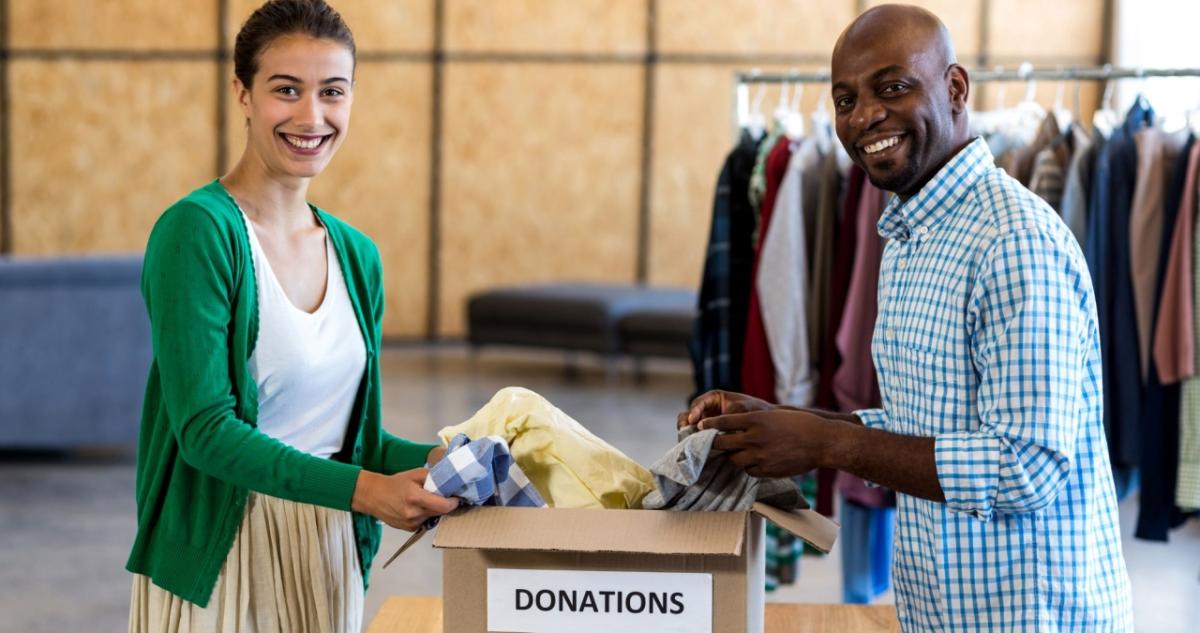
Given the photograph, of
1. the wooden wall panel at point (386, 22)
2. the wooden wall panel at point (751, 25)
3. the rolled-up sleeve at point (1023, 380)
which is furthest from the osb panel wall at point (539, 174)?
the rolled-up sleeve at point (1023, 380)

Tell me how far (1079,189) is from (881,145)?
2.01m

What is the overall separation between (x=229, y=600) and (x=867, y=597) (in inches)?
89.0

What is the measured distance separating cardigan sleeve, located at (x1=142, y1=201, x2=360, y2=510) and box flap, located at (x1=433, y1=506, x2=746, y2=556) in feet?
0.91

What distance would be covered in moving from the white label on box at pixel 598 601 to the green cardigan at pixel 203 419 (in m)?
0.32

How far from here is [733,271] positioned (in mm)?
3656

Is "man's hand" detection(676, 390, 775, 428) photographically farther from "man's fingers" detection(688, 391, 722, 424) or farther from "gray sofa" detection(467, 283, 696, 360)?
"gray sofa" detection(467, 283, 696, 360)

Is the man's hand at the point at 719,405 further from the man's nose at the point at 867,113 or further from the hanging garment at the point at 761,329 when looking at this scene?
the hanging garment at the point at 761,329

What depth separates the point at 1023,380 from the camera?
52.8 inches

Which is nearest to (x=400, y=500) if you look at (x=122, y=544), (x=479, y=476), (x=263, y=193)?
(x=479, y=476)

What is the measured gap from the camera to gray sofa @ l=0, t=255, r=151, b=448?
571 centimetres

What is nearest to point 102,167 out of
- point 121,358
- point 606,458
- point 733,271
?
Answer: point 121,358

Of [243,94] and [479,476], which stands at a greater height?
[243,94]

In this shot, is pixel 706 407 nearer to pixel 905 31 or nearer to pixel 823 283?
pixel 905 31

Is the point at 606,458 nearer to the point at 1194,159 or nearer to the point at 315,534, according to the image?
the point at 315,534
